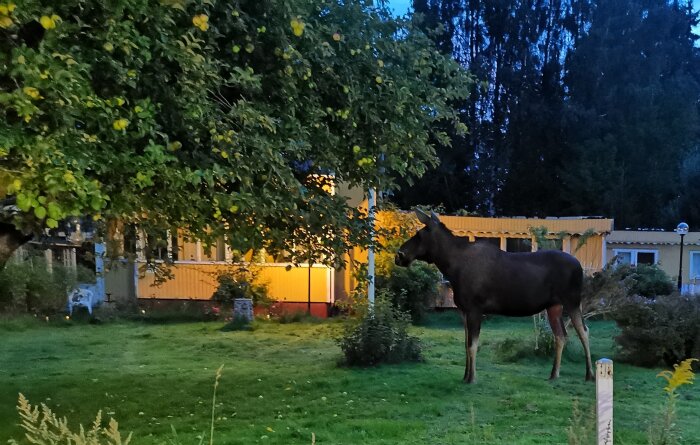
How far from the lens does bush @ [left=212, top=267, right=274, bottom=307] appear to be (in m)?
16.1

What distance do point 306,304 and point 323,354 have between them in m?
6.15

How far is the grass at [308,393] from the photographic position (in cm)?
579

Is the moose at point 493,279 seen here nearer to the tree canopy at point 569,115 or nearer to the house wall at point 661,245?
the house wall at point 661,245

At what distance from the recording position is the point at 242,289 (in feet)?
53.0

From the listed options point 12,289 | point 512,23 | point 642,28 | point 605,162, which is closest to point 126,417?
point 12,289

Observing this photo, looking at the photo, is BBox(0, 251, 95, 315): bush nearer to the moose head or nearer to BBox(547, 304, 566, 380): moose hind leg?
the moose head

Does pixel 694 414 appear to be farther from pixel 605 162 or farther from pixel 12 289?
pixel 605 162

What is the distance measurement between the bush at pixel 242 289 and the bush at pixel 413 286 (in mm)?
3267

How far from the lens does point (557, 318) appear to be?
831 centimetres

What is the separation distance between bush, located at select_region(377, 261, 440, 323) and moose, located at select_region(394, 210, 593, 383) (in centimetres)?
683

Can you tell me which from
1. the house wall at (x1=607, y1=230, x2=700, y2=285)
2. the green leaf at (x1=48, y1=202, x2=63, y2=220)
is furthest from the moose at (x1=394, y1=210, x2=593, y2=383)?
the house wall at (x1=607, y1=230, x2=700, y2=285)

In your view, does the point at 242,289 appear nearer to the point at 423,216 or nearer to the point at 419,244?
the point at 419,244

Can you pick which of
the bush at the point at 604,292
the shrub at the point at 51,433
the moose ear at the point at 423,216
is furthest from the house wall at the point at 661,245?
the shrub at the point at 51,433

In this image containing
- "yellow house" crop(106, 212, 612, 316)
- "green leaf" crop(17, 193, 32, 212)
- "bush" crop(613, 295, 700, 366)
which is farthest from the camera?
"yellow house" crop(106, 212, 612, 316)
